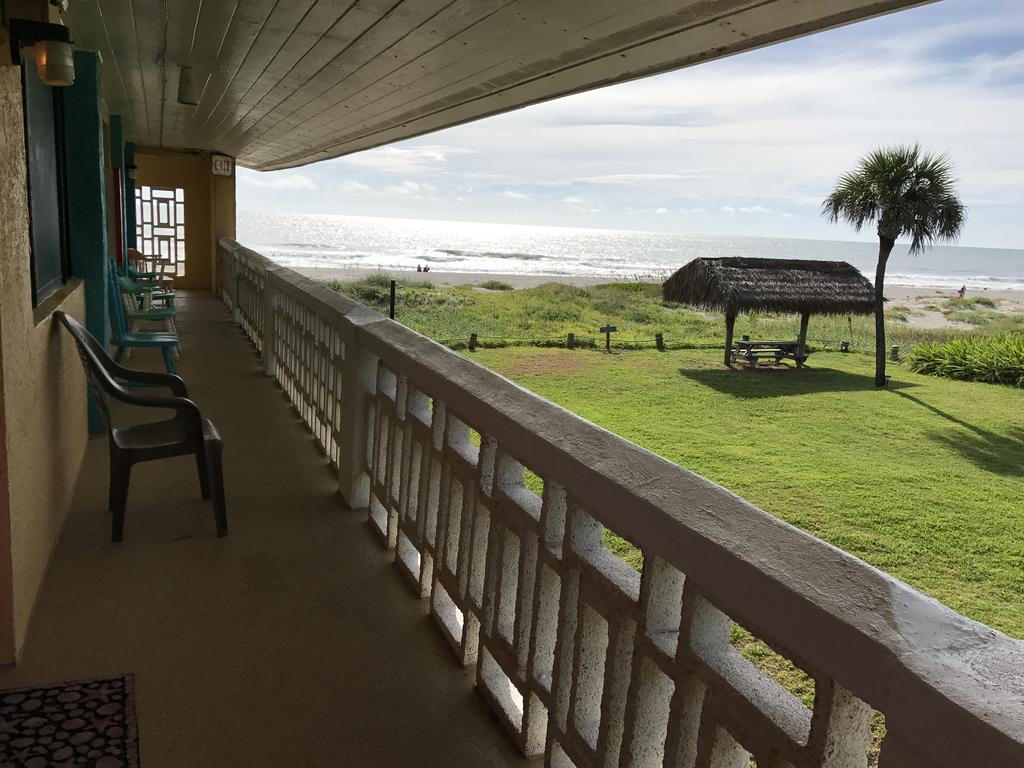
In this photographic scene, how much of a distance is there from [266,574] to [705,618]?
7.05ft

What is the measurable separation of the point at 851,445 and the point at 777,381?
612 centimetres

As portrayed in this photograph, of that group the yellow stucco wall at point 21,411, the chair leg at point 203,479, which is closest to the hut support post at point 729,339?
the chair leg at point 203,479

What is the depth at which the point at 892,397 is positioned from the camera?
1770 cm

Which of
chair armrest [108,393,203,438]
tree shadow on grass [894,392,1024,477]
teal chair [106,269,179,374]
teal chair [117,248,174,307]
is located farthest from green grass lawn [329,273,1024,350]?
chair armrest [108,393,203,438]

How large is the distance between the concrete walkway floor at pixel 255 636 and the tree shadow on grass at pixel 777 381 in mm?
14643

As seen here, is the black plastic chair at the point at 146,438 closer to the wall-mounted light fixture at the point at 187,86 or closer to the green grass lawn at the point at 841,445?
the wall-mounted light fixture at the point at 187,86

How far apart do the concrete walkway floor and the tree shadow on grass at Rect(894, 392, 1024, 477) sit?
37.3 feet

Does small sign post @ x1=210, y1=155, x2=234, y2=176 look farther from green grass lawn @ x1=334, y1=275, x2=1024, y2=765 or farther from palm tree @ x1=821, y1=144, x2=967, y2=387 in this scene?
palm tree @ x1=821, y1=144, x2=967, y2=387

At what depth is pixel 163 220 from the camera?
15477 mm

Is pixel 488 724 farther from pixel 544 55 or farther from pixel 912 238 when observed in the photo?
pixel 912 238

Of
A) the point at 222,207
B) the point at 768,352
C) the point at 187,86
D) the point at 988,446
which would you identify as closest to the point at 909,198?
the point at 768,352

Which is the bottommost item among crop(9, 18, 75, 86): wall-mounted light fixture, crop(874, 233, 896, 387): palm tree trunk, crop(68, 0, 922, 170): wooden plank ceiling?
crop(874, 233, 896, 387): palm tree trunk

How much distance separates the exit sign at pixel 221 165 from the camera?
507 inches

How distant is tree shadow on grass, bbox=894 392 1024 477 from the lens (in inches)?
476
